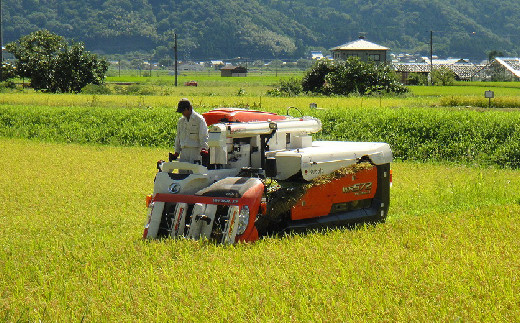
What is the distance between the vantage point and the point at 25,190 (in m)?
15.2

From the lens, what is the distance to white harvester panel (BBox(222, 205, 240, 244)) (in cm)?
972

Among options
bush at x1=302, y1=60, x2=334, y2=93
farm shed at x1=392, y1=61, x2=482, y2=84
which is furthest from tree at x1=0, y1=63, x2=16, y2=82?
farm shed at x1=392, y1=61, x2=482, y2=84

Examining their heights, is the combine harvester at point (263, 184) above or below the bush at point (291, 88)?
below

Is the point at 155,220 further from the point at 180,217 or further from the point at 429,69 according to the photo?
the point at 429,69

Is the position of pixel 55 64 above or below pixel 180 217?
above

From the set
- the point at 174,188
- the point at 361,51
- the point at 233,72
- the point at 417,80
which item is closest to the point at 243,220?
the point at 174,188

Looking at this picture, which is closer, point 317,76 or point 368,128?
point 368,128

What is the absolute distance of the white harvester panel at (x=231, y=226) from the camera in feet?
31.9

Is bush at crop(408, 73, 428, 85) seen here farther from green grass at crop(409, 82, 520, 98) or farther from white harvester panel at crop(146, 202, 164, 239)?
white harvester panel at crop(146, 202, 164, 239)

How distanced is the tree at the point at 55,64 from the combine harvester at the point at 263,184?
1505 inches

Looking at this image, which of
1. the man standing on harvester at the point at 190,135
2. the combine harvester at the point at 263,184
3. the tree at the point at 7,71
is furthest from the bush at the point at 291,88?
the man standing on harvester at the point at 190,135

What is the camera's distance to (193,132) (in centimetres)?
1065

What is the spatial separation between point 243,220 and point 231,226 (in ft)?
0.57

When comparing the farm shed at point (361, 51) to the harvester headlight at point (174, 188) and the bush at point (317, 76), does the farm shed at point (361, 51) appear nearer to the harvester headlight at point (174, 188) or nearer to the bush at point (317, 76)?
the bush at point (317, 76)
